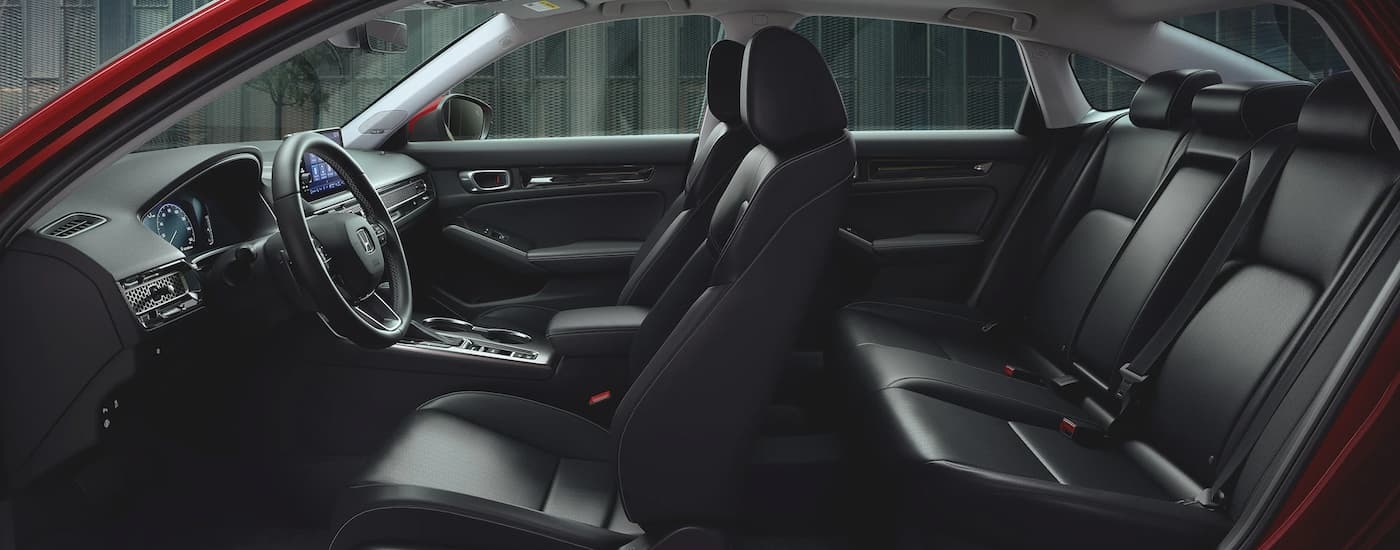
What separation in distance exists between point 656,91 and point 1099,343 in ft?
6.51

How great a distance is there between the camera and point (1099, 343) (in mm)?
2314

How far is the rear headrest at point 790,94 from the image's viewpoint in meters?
1.51

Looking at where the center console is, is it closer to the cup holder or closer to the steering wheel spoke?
the cup holder

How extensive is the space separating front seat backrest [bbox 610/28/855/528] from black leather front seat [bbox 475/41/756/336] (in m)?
1.00

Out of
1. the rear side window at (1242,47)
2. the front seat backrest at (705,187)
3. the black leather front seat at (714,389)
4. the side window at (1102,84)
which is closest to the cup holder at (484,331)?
the front seat backrest at (705,187)

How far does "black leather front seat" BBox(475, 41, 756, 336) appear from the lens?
2.49m

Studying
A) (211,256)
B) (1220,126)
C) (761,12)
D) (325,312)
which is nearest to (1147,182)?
(1220,126)

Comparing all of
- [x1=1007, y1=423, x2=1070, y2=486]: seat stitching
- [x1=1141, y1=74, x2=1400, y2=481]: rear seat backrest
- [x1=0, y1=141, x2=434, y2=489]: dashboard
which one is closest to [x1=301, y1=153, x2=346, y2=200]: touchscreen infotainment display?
[x1=0, y1=141, x2=434, y2=489]: dashboard

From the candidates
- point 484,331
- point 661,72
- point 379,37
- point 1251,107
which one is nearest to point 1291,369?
point 1251,107

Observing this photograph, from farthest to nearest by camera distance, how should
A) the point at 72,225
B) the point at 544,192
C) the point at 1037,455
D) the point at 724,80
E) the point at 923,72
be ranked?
the point at 923,72
the point at 544,192
the point at 724,80
the point at 1037,455
the point at 72,225

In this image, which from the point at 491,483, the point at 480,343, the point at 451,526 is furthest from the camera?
the point at 480,343

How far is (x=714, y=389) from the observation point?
1.43 metres

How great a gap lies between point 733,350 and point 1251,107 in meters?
1.50

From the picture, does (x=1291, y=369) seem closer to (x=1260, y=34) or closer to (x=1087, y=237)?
(x=1087, y=237)
